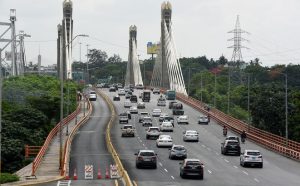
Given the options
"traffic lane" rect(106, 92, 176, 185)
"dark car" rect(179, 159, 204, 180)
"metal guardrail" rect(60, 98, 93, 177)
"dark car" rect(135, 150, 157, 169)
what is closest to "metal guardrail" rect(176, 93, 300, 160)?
"traffic lane" rect(106, 92, 176, 185)

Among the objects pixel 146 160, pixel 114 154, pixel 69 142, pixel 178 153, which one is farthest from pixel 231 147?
pixel 69 142

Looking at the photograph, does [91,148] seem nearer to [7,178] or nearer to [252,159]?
[252,159]

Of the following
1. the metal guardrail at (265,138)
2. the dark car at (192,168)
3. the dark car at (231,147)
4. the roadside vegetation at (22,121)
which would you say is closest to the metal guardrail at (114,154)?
the dark car at (192,168)

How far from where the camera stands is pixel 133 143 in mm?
74625

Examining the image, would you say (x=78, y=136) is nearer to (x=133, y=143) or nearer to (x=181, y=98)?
(x=133, y=143)

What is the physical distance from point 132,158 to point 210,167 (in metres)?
8.36

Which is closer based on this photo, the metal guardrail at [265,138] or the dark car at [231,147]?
the dark car at [231,147]

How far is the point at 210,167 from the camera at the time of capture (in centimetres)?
5425

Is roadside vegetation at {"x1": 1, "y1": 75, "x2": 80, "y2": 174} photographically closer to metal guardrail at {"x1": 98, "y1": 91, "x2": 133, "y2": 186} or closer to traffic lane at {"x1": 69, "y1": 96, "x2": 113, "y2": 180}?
traffic lane at {"x1": 69, "y1": 96, "x2": 113, "y2": 180}

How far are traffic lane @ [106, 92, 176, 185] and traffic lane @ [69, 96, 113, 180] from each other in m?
1.31

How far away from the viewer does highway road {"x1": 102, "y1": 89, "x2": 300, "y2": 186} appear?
45.0 metres

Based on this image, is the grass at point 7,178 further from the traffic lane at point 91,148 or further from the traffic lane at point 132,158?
the traffic lane at point 132,158

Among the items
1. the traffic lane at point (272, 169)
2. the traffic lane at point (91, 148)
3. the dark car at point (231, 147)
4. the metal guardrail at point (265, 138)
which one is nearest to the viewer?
the traffic lane at point (272, 169)

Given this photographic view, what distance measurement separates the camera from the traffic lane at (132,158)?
4533 cm
